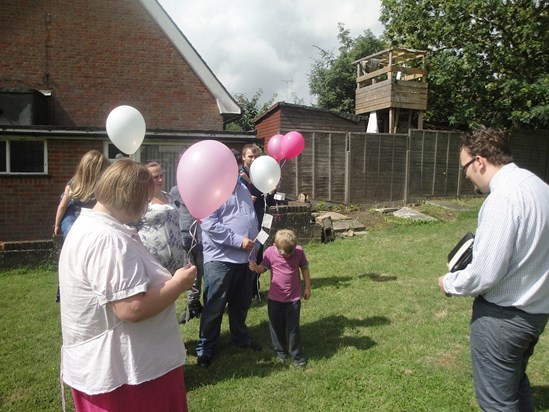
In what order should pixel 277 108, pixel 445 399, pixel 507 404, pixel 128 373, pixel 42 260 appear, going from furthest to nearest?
1. pixel 277 108
2. pixel 42 260
3. pixel 445 399
4. pixel 507 404
5. pixel 128 373

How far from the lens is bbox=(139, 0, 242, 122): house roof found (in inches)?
464

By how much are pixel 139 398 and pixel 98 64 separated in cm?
1145

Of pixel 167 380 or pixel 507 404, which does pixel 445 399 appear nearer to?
pixel 507 404

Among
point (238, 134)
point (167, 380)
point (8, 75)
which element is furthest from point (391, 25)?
point (167, 380)

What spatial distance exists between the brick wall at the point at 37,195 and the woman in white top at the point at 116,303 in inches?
356

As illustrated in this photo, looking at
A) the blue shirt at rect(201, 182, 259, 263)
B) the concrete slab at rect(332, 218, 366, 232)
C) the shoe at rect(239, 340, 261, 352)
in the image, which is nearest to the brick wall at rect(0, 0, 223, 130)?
the concrete slab at rect(332, 218, 366, 232)

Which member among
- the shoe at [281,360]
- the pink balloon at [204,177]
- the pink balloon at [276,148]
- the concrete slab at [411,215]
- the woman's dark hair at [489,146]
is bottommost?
the shoe at [281,360]

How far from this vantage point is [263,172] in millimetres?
4375

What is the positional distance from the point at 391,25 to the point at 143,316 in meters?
18.1

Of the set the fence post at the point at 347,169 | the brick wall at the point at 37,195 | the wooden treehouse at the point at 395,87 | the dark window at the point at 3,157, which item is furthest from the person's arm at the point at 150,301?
the wooden treehouse at the point at 395,87

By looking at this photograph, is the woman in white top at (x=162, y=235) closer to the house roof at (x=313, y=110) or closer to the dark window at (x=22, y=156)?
the dark window at (x=22, y=156)

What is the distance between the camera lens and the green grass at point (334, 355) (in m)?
3.25

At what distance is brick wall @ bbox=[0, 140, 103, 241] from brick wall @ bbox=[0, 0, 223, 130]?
1.85 meters

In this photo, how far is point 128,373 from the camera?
185 centimetres
